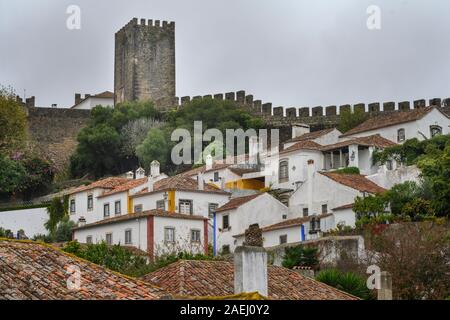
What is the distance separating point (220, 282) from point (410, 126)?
1639 inches

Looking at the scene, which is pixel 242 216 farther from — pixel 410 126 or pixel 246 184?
pixel 410 126

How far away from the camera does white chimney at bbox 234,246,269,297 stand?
23125 millimetres

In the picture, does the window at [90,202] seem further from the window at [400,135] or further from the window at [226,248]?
the window at [400,135]

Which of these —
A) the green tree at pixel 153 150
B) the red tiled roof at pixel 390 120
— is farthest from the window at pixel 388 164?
the green tree at pixel 153 150

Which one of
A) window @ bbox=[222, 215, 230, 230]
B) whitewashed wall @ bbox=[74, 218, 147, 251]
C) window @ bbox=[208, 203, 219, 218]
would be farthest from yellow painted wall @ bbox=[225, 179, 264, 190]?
whitewashed wall @ bbox=[74, 218, 147, 251]

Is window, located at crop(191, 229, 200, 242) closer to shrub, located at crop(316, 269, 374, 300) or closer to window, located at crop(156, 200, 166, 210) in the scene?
window, located at crop(156, 200, 166, 210)

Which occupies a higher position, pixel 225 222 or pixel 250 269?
pixel 225 222

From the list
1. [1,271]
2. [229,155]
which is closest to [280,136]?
[229,155]

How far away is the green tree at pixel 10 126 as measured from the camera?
7950cm

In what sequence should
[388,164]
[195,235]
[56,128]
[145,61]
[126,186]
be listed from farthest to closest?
[145,61] < [56,128] < [126,186] < [388,164] < [195,235]

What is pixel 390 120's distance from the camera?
71312 mm

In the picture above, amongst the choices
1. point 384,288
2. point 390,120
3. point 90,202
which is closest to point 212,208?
point 90,202
